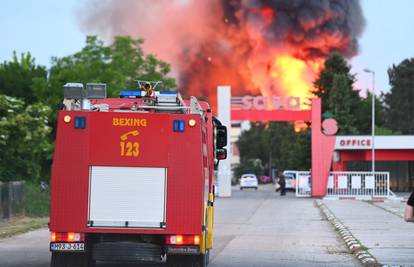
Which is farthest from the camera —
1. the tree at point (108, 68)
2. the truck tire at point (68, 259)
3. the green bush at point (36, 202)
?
the tree at point (108, 68)

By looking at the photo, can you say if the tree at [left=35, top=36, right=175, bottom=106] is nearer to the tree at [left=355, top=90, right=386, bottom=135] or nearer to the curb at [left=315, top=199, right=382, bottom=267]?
the curb at [left=315, top=199, right=382, bottom=267]

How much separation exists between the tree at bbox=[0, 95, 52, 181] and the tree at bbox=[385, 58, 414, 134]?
81.7m

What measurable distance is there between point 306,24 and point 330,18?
4591mm

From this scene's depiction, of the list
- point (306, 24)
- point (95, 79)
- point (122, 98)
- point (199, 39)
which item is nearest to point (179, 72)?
point (199, 39)

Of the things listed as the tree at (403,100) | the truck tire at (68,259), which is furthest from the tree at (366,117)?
the truck tire at (68,259)

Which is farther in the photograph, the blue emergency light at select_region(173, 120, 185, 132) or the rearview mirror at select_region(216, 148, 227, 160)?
the rearview mirror at select_region(216, 148, 227, 160)

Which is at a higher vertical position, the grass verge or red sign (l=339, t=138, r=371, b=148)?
red sign (l=339, t=138, r=371, b=148)

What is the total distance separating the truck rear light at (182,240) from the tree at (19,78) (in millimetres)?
41320

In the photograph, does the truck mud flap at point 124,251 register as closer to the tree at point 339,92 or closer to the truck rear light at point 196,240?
the truck rear light at point 196,240

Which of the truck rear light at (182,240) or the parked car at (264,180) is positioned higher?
the parked car at (264,180)

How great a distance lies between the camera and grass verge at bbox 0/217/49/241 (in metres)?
22.7

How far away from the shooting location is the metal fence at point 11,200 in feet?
90.1

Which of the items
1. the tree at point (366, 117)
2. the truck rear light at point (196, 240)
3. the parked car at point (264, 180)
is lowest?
the truck rear light at point (196, 240)

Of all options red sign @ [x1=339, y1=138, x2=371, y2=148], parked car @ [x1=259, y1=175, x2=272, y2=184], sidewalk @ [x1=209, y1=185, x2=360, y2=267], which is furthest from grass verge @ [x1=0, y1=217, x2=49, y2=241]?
parked car @ [x1=259, y1=175, x2=272, y2=184]
